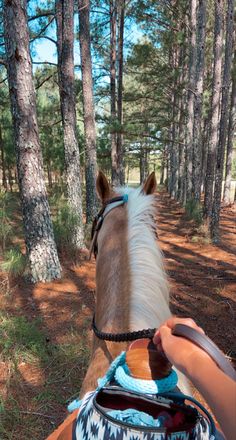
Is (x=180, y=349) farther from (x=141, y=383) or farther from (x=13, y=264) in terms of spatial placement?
(x=13, y=264)

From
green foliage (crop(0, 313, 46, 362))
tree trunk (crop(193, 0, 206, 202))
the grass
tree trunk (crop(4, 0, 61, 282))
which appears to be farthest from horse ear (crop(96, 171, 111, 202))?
tree trunk (crop(193, 0, 206, 202))

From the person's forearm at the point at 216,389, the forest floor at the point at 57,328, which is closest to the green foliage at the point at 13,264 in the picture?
the forest floor at the point at 57,328

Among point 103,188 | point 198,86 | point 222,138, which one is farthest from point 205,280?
point 198,86

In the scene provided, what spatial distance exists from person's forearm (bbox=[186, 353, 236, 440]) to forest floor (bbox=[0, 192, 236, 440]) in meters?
1.34

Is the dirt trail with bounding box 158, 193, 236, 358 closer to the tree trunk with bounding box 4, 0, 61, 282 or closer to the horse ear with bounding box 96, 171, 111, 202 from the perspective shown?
the horse ear with bounding box 96, 171, 111, 202

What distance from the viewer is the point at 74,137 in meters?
7.91

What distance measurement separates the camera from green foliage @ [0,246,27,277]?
5730 millimetres

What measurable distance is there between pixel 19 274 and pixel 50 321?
5.30 ft

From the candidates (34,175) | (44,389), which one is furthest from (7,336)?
(34,175)

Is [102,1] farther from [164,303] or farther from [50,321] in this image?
[164,303]

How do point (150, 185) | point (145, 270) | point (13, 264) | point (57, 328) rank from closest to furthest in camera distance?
1. point (145, 270)
2. point (150, 185)
3. point (57, 328)
4. point (13, 264)

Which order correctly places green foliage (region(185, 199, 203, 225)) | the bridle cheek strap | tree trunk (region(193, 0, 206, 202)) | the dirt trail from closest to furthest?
the bridle cheek strap → the dirt trail → tree trunk (region(193, 0, 206, 202)) → green foliage (region(185, 199, 203, 225))

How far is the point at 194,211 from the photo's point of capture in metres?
12.2

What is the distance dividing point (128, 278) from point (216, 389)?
0.94 meters
